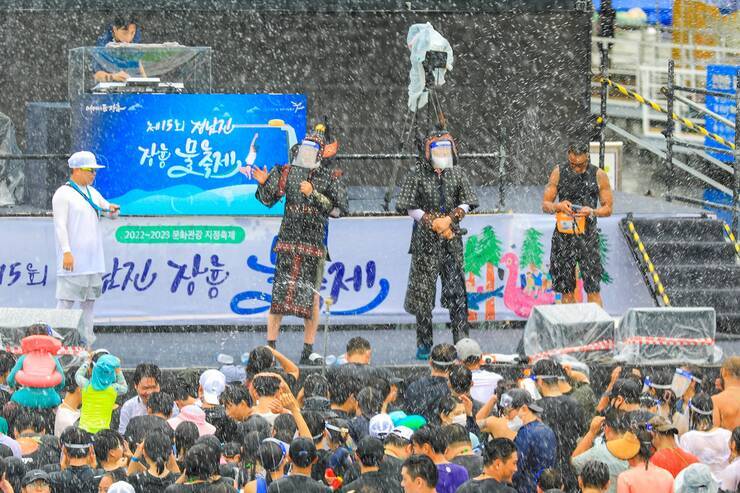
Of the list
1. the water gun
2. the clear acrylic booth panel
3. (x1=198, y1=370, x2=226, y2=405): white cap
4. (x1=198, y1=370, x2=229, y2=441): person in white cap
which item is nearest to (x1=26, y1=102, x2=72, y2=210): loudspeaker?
the clear acrylic booth panel

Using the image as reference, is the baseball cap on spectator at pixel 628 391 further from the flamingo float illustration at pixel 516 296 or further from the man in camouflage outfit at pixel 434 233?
the flamingo float illustration at pixel 516 296

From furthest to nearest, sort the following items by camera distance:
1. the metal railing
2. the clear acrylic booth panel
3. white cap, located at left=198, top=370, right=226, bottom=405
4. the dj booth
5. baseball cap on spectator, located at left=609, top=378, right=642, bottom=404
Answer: the metal railing < the clear acrylic booth panel < the dj booth < white cap, located at left=198, top=370, right=226, bottom=405 < baseball cap on spectator, located at left=609, top=378, right=642, bottom=404

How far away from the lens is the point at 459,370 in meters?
10.0

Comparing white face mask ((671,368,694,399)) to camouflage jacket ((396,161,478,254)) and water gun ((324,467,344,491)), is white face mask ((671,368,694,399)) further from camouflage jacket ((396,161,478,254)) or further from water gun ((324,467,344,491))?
water gun ((324,467,344,491))

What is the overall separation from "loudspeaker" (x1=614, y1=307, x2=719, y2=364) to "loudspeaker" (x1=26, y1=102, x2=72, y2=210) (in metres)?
6.56

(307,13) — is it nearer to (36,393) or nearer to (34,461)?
(36,393)

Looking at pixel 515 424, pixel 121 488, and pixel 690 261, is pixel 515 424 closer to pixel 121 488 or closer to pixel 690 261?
pixel 121 488

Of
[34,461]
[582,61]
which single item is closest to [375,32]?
[582,61]

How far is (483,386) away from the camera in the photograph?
35.1 feet

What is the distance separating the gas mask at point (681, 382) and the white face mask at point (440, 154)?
302 centimetres

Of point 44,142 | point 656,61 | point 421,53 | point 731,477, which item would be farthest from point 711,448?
point 656,61

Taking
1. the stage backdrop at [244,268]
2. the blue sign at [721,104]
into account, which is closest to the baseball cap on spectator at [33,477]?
the stage backdrop at [244,268]

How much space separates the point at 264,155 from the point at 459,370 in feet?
17.1

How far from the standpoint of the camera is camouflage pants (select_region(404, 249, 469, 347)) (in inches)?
512
